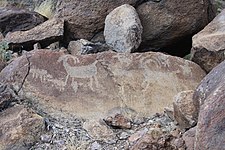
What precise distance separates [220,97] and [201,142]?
273 mm

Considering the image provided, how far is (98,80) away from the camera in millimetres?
4445

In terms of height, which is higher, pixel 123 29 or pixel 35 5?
pixel 123 29

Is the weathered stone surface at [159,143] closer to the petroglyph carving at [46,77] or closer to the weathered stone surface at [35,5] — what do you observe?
the petroglyph carving at [46,77]

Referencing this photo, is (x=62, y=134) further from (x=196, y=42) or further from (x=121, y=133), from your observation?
(x=196, y=42)

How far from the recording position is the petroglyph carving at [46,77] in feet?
14.2

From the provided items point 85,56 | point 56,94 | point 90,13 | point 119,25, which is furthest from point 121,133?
point 90,13

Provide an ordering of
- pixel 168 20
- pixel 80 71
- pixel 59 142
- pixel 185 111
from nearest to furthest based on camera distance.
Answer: pixel 185 111
pixel 59 142
pixel 80 71
pixel 168 20

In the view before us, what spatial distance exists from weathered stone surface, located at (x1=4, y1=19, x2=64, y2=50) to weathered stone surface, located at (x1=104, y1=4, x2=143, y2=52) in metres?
0.57

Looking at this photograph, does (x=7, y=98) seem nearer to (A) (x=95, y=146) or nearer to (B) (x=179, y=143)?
(A) (x=95, y=146)

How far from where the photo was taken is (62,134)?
3.82 m

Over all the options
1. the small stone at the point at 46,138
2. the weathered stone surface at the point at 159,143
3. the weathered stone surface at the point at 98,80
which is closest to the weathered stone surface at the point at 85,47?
the weathered stone surface at the point at 98,80

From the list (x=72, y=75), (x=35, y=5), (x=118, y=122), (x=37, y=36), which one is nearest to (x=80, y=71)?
(x=72, y=75)

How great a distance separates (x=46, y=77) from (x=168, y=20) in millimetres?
1970

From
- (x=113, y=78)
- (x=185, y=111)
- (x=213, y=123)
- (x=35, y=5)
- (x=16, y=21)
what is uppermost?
(x=213, y=123)
